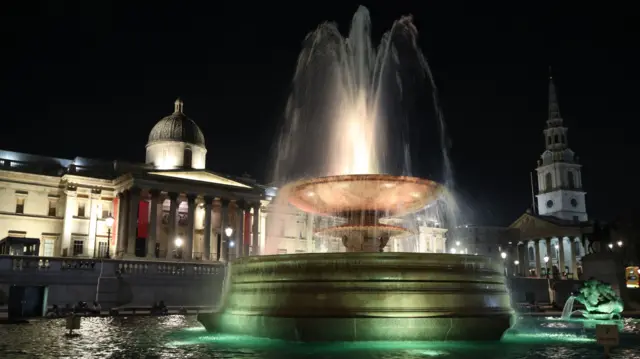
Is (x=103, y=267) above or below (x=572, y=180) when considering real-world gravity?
below

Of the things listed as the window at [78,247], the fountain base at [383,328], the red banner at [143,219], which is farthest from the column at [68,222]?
the fountain base at [383,328]

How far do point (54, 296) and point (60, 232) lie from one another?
27.3 metres

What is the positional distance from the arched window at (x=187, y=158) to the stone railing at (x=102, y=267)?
25.8 meters

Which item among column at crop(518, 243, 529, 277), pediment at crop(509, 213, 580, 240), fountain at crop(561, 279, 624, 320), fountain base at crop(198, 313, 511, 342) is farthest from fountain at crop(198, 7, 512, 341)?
column at crop(518, 243, 529, 277)

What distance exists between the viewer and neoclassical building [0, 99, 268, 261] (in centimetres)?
5050

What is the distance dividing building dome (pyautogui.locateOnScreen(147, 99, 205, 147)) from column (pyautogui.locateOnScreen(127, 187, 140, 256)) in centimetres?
1135

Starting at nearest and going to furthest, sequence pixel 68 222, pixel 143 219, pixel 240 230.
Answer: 1. pixel 143 219
2. pixel 68 222
3. pixel 240 230

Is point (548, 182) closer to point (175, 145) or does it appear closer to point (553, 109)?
point (553, 109)

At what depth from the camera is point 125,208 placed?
5047 centimetres

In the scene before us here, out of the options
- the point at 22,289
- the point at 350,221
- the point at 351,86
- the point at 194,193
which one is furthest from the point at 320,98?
the point at 194,193

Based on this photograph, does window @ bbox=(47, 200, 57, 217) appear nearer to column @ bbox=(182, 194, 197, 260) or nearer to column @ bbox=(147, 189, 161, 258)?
column @ bbox=(147, 189, 161, 258)

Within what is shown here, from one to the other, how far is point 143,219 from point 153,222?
2856 mm

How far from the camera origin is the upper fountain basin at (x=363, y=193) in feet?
55.1

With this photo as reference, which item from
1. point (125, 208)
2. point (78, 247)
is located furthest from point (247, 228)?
point (78, 247)
